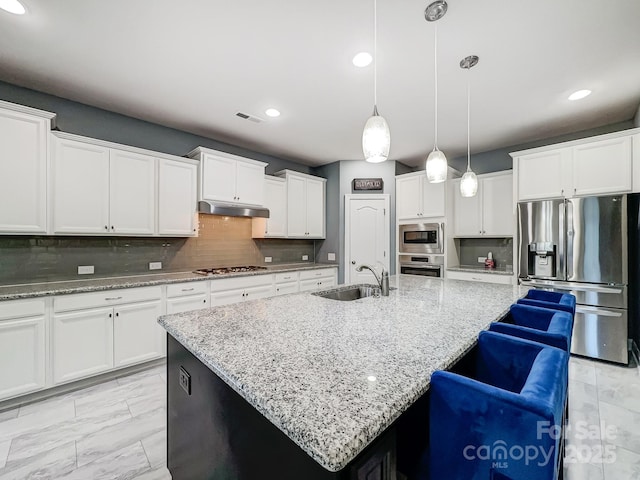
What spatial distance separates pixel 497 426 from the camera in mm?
745

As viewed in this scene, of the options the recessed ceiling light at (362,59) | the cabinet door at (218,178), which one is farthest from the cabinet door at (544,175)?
the cabinet door at (218,178)

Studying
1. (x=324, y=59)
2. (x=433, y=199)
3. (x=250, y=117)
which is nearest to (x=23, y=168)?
(x=250, y=117)

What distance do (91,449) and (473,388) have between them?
2294mm

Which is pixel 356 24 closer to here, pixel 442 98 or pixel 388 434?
pixel 442 98

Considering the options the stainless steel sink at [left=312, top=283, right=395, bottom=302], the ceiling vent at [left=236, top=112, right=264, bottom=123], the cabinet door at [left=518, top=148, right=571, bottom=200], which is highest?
the ceiling vent at [left=236, top=112, right=264, bottom=123]

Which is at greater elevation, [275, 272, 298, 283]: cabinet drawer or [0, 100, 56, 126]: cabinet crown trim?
[0, 100, 56, 126]: cabinet crown trim

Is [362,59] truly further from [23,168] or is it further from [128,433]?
[128,433]

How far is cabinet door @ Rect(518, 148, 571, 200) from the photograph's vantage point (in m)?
3.22

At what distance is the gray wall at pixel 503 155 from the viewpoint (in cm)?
344

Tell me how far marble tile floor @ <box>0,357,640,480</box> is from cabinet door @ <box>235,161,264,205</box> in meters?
2.31

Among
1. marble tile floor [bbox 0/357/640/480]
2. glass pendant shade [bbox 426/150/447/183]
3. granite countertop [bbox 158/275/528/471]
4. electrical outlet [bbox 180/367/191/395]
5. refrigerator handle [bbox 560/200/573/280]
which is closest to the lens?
granite countertop [bbox 158/275/528/471]

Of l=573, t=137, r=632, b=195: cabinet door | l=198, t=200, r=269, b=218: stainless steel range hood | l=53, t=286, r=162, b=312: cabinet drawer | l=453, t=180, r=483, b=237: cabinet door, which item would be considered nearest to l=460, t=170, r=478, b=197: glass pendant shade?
l=573, t=137, r=632, b=195: cabinet door

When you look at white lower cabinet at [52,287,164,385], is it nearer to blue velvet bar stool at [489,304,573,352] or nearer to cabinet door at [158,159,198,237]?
cabinet door at [158,159,198,237]

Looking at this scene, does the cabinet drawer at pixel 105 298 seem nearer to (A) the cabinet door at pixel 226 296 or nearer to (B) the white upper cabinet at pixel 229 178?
(A) the cabinet door at pixel 226 296
